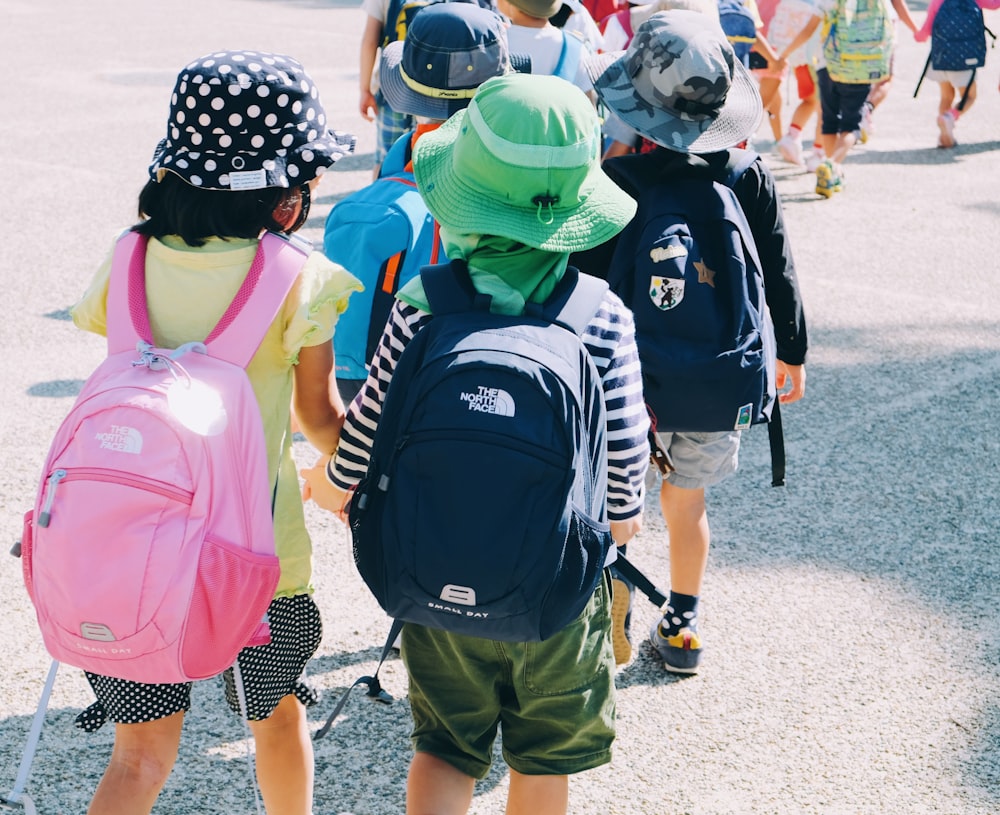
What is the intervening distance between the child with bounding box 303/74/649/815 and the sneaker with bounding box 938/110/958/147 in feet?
28.6

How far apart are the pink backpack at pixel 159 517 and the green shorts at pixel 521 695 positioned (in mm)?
357

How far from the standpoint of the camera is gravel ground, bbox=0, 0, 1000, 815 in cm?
296

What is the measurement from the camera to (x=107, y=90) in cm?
1084

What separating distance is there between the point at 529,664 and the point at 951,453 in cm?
316

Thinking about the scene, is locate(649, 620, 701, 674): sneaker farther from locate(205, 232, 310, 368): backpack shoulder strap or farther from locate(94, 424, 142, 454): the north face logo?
locate(94, 424, 142, 454): the north face logo

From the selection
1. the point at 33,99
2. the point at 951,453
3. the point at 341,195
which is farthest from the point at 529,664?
the point at 33,99

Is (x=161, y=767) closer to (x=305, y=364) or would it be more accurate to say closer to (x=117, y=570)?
(x=117, y=570)

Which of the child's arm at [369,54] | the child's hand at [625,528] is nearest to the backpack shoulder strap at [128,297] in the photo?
the child's hand at [625,528]

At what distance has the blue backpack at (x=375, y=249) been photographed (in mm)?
2803

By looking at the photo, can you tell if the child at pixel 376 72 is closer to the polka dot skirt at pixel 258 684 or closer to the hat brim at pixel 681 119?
the hat brim at pixel 681 119

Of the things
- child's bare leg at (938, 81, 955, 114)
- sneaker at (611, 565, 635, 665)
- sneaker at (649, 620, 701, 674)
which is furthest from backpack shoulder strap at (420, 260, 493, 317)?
child's bare leg at (938, 81, 955, 114)

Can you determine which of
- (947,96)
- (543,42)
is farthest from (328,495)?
(947,96)

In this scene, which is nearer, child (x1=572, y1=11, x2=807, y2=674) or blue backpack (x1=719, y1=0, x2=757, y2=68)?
child (x1=572, y1=11, x2=807, y2=674)

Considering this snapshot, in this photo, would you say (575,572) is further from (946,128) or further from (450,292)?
(946,128)
